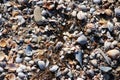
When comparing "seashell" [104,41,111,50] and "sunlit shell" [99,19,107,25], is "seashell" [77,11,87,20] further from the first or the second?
"seashell" [104,41,111,50]

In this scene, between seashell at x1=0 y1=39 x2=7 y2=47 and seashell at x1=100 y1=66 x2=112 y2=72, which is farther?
seashell at x1=0 y1=39 x2=7 y2=47

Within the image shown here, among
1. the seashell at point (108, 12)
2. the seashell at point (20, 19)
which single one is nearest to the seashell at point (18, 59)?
the seashell at point (20, 19)

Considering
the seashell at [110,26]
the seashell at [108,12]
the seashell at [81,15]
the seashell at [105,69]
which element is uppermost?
the seashell at [81,15]

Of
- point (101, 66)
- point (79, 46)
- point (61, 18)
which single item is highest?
point (61, 18)

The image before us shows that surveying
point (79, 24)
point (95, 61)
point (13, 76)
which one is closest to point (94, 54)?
point (95, 61)

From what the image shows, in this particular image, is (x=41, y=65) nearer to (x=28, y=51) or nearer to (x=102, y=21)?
(x=28, y=51)

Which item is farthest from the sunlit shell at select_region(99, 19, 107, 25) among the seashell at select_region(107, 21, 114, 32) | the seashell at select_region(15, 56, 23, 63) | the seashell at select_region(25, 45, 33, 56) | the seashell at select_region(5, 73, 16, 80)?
the seashell at select_region(5, 73, 16, 80)

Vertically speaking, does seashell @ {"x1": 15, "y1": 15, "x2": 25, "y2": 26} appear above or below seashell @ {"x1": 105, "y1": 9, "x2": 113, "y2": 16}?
above

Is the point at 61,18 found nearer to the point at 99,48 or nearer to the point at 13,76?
the point at 99,48

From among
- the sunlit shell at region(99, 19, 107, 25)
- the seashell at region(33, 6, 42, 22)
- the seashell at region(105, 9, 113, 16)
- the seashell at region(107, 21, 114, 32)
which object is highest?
the seashell at region(33, 6, 42, 22)

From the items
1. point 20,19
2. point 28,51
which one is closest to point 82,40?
point 28,51

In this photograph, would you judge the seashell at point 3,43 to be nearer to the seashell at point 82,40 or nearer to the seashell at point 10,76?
the seashell at point 10,76
